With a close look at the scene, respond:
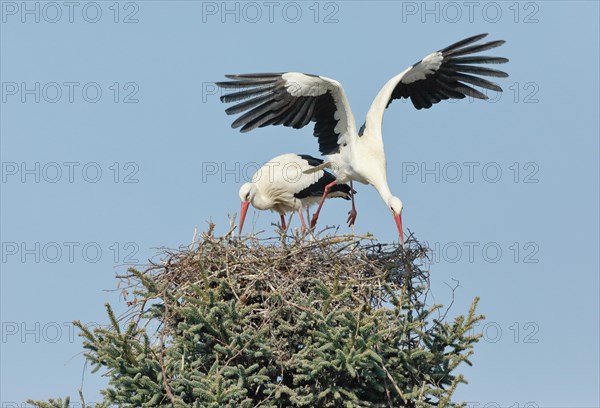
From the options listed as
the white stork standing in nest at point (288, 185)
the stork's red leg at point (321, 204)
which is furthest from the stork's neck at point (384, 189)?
the white stork standing in nest at point (288, 185)

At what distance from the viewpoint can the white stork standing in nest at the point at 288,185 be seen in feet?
40.6

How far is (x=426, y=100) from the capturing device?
39.4 ft

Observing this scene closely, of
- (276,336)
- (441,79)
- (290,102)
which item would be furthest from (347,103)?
(276,336)

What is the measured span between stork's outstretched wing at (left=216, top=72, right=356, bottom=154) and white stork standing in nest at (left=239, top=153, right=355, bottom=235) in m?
1.20

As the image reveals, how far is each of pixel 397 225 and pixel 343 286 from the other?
1.57 m

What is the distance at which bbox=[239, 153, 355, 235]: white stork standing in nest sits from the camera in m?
12.4

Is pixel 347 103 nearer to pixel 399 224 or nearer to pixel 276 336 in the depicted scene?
pixel 399 224

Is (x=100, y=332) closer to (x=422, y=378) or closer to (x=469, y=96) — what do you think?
(x=422, y=378)

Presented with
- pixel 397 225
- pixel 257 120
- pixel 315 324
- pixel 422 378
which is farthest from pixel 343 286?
pixel 257 120

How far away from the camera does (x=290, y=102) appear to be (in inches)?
424

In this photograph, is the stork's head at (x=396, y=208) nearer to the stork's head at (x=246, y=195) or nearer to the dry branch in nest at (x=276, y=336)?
the dry branch in nest at (x=276, y=336)

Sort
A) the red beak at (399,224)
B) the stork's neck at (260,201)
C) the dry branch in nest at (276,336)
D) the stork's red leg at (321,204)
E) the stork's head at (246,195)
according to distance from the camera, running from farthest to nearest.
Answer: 1. the stork's neck at (260,201)
2. the stork's head at (246,195)
3. the stork's red leg at (321,204)
4. the red beak at (399,224)
5. the dry branch in nest at (276,336)

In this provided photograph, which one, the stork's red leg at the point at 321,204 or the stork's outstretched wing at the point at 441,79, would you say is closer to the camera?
the stork's outstretched wing at the point at 441,79

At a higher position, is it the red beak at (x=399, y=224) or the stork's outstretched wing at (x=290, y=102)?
the stork's outstretched wing at (x=290, y=102)
